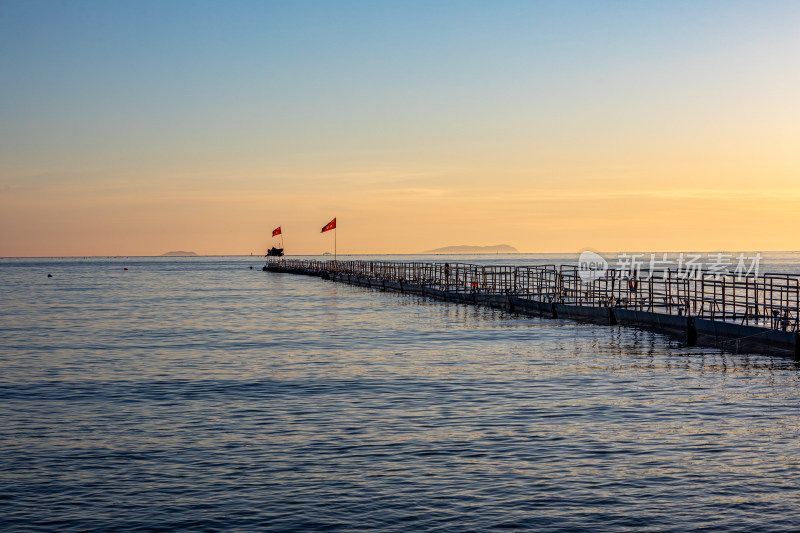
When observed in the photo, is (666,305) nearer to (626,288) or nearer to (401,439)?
(626,288)

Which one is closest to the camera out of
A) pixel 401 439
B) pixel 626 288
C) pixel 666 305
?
pixel 401 439

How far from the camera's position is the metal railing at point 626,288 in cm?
2872

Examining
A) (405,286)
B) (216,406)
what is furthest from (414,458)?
(405,286)

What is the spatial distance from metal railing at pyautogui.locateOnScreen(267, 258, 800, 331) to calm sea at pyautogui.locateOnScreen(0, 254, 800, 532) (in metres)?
3.18

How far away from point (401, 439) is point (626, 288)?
3300 cm

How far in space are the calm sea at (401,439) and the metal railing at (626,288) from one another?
10.4 feet

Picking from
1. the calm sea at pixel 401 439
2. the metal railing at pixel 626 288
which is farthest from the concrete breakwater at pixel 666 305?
the calm sea at pixel 401 439

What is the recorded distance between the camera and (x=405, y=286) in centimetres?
7019

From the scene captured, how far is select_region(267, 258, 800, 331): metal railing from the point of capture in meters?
28.7

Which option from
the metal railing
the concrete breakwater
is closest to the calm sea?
the concrete breakwater

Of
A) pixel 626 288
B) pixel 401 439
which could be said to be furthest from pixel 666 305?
pixel 401 439

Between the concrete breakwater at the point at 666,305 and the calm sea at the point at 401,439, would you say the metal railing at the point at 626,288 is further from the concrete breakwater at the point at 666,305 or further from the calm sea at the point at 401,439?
the calm sea at the point at 401,439

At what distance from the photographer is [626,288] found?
4469 cm

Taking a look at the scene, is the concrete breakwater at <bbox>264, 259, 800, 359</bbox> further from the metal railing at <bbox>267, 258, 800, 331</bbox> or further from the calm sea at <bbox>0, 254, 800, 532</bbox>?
the calm sea at <bbox>0, 254, 800, 532</bbox>
